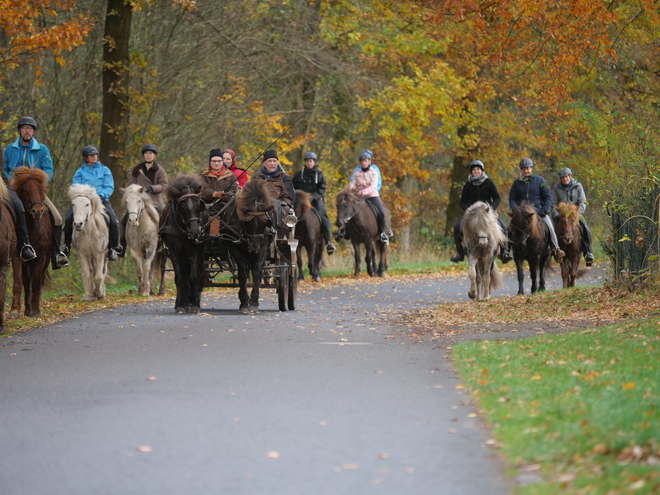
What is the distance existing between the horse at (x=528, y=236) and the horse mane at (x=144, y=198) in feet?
23.9

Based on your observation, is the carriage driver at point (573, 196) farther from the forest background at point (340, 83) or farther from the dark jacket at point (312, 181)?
the dark jacket at point (312, 181)

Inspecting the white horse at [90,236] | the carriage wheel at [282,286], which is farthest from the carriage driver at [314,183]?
the carriage wheel at [282,286]


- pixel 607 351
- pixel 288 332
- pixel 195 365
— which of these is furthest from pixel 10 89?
pixel 607 351

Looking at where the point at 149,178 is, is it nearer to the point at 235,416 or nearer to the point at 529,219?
the point at 529,219

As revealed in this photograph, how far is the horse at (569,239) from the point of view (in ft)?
70.9

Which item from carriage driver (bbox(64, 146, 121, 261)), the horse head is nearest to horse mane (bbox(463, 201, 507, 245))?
carriage driver (bbox(64, 146, 121, 261))

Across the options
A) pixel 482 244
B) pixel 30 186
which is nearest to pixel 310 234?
pixel 482 244

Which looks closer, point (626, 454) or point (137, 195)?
point (626, 454)

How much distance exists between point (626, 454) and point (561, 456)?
38cm

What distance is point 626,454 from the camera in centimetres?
576

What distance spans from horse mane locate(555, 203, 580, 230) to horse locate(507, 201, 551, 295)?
2.08 ft

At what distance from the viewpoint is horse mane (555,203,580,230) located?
21.2m

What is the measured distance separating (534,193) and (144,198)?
7.98 metres

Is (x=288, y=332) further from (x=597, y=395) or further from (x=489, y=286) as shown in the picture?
(x=489, y=286)
